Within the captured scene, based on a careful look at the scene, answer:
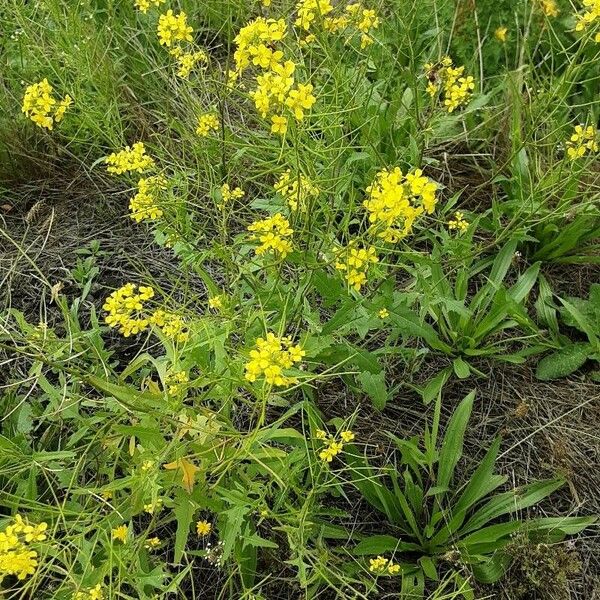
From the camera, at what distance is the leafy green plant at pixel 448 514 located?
1921 mm

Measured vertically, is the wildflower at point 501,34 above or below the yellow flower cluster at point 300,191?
below

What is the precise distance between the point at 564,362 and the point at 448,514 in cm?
67

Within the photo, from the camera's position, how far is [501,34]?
2881 millimetres

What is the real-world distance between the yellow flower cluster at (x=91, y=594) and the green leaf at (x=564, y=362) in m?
1.53

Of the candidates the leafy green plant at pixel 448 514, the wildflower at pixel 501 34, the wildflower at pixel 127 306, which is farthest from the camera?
the wildflower at pixel 501 34

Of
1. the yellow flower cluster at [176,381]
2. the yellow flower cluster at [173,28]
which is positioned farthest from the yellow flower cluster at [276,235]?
the yellow flower cluster at [173,28]

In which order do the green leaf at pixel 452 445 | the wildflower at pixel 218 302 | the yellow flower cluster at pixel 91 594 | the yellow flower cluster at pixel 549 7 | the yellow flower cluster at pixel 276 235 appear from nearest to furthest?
the yellow flower cluster at pixel 91 594 → the yellow flower cluster at pixel 276 235 → the wildflower at pixel 218 302 → the green leaf at pixel 452 445 → the yellow flower cluster at pixel 549 7

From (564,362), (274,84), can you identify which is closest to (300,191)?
(274,84)

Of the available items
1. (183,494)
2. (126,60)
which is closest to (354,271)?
(183,494)

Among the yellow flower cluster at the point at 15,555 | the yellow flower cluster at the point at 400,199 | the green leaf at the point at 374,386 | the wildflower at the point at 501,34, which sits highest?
the yellow flower cluster at the point at 400,199

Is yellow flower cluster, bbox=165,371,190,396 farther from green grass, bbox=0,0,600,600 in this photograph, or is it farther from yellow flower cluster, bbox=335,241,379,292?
yellow flower cluster, bbox=335,241,379,292

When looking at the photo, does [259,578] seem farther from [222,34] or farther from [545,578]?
[222,34]

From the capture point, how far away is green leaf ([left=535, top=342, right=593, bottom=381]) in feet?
7.41

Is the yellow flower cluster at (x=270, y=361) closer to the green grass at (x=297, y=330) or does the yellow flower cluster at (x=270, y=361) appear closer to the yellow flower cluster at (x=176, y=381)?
the green grass at (x=297, y=330)
